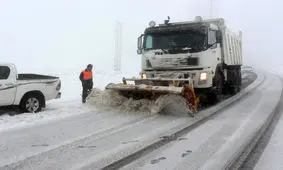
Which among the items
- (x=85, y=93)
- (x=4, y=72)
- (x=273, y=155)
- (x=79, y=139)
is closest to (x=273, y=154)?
(x=273, y=155)

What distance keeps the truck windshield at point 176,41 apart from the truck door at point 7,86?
4241 millimetres

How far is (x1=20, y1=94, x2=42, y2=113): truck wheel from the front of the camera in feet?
33.8

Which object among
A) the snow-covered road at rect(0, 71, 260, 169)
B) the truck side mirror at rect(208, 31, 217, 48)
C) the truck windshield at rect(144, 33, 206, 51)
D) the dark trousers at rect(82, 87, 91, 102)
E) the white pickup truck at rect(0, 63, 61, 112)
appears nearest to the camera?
the snow-covered road at rect(0, 71, 260, 169)

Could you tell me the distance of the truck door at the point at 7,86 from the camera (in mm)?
9766

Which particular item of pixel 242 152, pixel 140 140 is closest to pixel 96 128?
pixel 140 140

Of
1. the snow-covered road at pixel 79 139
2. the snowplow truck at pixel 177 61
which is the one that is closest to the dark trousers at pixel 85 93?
the snowplow truck at pixel 177 61

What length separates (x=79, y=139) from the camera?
22.7 feet

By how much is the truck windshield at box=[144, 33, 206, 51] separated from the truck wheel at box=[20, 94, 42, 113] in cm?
377

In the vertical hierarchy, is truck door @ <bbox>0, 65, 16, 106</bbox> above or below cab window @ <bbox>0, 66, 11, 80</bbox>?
below

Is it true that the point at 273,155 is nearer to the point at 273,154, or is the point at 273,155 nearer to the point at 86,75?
the point at 273,154

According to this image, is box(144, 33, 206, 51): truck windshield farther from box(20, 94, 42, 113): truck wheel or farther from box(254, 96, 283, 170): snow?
box(254, 96, 283, 170): snow

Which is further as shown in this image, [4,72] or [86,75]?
[86,75]

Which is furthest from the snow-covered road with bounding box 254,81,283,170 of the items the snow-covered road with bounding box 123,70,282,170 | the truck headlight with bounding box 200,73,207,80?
the truck headlight with bounding box 200,73,207,80

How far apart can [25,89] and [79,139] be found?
13.5 feet
